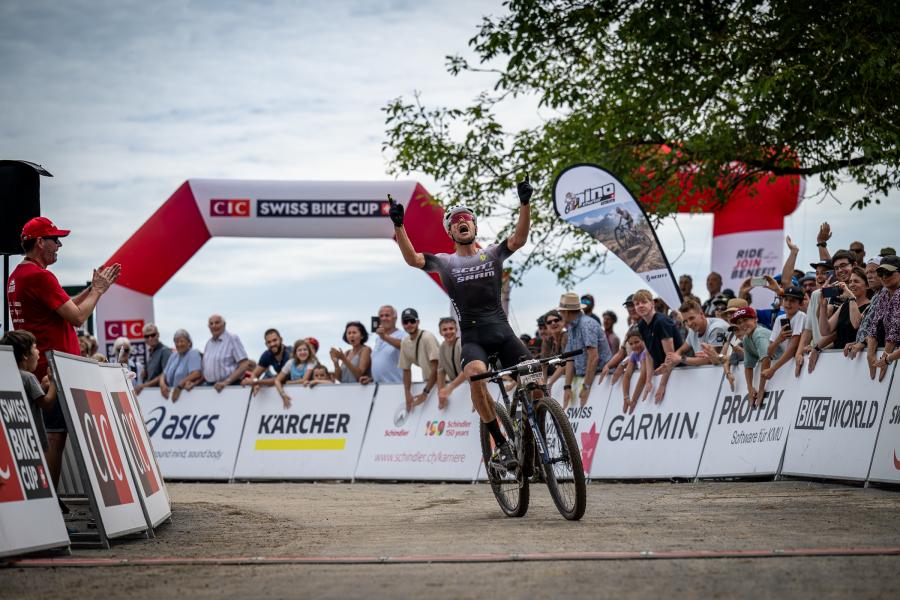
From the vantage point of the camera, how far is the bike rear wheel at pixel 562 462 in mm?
7961

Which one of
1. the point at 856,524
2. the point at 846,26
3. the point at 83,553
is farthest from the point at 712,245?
the point at 83,553

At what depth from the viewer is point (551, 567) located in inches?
238

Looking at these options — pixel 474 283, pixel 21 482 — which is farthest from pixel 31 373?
pixel 474 283

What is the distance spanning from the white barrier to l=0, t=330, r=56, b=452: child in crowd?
9.30 meters

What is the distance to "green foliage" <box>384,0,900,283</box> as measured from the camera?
1591 cm

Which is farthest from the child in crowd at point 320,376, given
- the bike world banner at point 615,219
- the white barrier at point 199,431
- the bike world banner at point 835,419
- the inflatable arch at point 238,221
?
the bike world banner at point 835,419

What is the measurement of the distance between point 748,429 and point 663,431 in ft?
4.12

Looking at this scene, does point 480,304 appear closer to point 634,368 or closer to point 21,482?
point 21,482

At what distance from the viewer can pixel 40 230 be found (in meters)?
8.80

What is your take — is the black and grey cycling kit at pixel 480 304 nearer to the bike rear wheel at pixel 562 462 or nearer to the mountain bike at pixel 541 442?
the mountain bike at pixel 541 442

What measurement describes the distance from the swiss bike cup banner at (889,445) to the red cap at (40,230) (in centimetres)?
725

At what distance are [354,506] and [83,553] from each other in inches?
158

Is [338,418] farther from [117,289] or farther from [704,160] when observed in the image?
[704,160]

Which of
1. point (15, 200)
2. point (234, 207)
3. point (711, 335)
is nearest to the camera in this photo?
point (15, 200)
